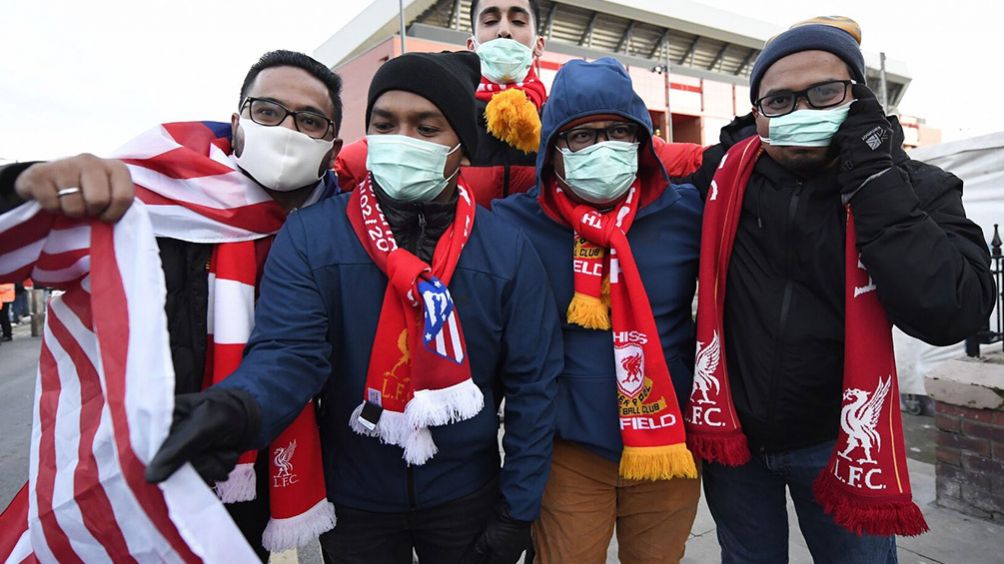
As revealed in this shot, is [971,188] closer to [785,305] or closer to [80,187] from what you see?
[785,305]

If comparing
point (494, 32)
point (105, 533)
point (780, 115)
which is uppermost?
point (494, 32)

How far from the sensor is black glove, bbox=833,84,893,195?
158 centimetres

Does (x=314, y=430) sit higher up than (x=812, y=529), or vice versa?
(x=314, y=430)

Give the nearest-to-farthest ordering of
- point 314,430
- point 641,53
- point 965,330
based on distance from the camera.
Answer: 1. point 965,330
2. point 314,430
3. point 641,53

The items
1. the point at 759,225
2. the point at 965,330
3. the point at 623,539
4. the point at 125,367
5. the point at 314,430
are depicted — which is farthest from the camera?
the point at 623,539

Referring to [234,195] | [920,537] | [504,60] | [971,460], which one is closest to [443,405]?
[234,195]

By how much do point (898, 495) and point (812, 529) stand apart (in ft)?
1.08

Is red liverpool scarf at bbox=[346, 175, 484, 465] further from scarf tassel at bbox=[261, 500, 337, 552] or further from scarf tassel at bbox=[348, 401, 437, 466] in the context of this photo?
scarf tassel at bbox=[261, 500, 337, 552]

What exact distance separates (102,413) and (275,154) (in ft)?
2.83

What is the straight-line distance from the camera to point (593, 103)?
1966 mm

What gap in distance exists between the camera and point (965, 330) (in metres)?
1.58

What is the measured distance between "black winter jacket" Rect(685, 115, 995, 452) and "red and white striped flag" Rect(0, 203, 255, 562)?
4.99ft

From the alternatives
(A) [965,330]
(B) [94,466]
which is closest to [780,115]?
(A) [965,330]

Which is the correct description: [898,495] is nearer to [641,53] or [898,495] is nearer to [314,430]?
[314,430]
